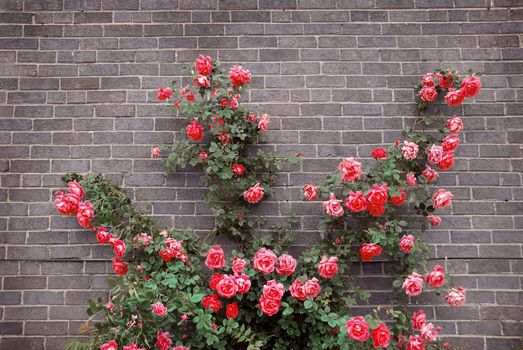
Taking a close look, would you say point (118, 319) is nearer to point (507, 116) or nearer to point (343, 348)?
point (343, 348)

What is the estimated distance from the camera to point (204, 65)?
119 inches

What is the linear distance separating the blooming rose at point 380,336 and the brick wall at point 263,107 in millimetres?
519

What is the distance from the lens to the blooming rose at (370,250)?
9.57ft

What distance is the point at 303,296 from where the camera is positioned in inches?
107

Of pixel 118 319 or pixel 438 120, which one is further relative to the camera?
pixel 438 120

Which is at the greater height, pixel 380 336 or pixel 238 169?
pixel 238 169

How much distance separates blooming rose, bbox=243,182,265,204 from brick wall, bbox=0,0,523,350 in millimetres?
204

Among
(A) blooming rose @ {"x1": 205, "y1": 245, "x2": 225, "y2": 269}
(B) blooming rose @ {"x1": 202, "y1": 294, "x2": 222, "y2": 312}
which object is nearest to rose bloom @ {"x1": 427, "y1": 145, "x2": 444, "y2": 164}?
(A) blooming rose @ {"x1": 205, "y1": 245, "x2": 225, "y2": 269}

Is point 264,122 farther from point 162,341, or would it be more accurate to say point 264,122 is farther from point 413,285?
point 162,341

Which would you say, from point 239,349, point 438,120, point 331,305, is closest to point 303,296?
point 331,305

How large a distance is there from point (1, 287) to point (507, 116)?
3294mm

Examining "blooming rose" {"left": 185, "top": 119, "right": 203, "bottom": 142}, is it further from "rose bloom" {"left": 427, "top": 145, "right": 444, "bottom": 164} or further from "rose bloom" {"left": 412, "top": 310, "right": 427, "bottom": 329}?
"rose bloom" {"left": 412, "top": 310, "right": 427, "bottom": 329}

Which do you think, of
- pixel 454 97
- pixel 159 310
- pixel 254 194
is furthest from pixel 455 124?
pixel 159 310

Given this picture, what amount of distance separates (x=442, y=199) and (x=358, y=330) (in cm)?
93
